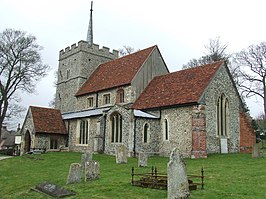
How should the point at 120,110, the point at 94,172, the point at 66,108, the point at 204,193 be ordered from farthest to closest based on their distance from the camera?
the point at 66,108 < the point at 120,110 < the point at 94,172 < the point at 204,193

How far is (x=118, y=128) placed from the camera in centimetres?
2477

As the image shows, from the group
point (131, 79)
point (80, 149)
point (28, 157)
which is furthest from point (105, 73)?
point (28, 157)

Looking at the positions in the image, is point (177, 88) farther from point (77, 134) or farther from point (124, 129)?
point (77, 134)

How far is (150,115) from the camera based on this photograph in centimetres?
2464

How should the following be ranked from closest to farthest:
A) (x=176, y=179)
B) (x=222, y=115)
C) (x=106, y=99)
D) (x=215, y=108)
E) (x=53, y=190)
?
(x=176, y=179)
(x=53, y=190)
(x=215, y=108)
(x=222, y=115)
(x=106, y=99)

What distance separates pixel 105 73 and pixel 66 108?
6.69 m

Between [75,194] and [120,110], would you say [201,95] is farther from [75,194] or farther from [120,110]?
[75,194]

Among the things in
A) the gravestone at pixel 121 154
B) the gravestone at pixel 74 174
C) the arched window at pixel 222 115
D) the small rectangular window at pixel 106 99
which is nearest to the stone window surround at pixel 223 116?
the arched window at pixel 222 115

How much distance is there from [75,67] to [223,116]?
18.7m

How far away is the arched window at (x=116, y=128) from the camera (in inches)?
969

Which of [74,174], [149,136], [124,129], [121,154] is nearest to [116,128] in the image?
[124,129]

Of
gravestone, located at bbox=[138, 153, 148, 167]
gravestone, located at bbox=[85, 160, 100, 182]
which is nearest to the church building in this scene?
gravestone, located at bbox=[138, 153, 148, 167]

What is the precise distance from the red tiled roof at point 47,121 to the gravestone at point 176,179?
21.8 m

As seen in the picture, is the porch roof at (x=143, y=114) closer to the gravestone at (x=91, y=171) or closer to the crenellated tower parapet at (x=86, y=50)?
the gravestone at (x=91, y=171)
